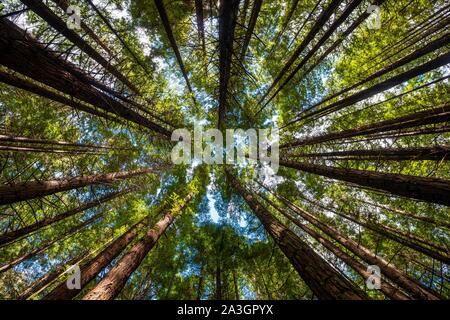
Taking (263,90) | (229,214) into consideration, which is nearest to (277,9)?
(263,90)

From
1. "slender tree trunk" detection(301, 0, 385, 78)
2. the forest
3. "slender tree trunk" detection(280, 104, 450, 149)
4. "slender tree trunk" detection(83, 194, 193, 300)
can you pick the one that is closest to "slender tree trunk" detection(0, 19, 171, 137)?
the forest

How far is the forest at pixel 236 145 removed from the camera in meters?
4.68

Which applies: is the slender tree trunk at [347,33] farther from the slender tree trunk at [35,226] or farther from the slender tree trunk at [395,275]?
the slender tree trunk at [35,226]

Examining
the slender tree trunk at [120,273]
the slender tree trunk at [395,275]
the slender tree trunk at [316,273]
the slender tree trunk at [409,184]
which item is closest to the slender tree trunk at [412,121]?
the slender tree trunk at [409,184]

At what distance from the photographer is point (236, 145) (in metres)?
13.2

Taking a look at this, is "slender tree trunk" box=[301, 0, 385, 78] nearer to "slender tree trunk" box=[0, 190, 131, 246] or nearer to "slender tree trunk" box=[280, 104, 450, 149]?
"slender tree trunk" box=[280, 104, 450, 149]

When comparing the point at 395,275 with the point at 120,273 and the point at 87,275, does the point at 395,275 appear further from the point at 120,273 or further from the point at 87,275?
the point at 87,275

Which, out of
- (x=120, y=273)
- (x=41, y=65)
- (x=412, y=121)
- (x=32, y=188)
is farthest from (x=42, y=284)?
(x=412, y=121)

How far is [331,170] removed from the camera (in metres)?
5.95

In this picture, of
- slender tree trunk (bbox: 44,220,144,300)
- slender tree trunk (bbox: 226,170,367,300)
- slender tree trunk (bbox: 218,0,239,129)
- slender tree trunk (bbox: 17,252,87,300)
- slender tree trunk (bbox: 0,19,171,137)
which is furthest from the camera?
slender tree trunk (bbox: 17,252,87,300)

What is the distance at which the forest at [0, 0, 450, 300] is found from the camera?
4.68 meters

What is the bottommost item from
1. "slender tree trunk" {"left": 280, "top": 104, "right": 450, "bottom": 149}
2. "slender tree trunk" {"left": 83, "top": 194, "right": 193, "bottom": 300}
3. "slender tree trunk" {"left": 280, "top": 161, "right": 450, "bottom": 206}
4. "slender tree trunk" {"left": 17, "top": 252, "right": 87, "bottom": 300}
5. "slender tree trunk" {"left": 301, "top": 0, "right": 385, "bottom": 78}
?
"slender tree trunk" {"left": 17, "top": 252, "right": 87, "bottom": 300}
